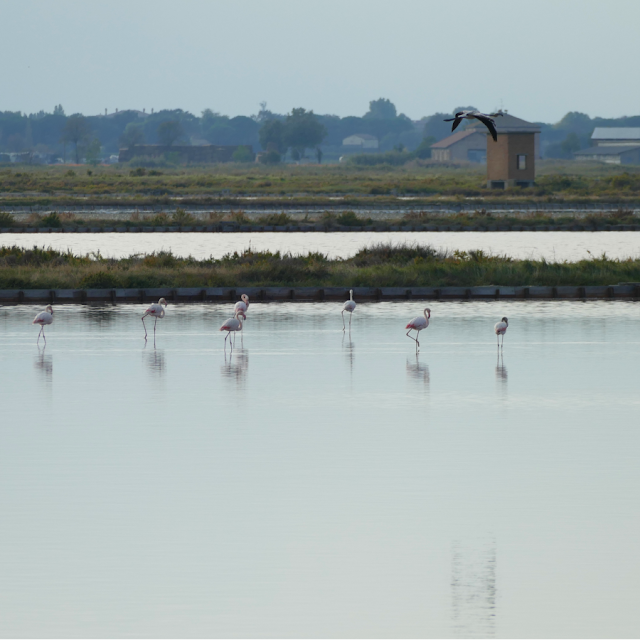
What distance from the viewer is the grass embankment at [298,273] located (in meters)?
26.5

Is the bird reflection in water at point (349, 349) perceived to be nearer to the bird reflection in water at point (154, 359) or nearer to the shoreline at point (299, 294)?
the bird reflection in water at point (154, 359)

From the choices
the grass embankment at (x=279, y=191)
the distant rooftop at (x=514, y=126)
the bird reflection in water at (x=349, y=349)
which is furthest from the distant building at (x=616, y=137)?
the bird reflection in water at (x=349, y=349)

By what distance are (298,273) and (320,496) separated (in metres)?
18.6

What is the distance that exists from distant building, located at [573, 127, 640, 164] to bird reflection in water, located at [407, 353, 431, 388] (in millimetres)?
167807

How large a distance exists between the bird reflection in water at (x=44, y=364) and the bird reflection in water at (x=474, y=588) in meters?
8.20

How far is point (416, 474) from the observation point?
9.63m

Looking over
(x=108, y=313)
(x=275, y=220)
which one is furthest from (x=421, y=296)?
(x=275, y=220)

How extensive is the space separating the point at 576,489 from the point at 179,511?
306 cm

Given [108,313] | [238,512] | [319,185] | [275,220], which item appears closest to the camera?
[238,512]

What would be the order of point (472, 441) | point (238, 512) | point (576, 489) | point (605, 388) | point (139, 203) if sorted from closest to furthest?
1. point (238, 512)
2. point (576, 489)
3. point (472, 441)
4. point (605, 388)
5. point (139, 203)

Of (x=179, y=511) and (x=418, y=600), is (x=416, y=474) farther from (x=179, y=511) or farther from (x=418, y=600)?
(x=418, y=600)

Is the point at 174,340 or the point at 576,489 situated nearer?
the point at 576,489

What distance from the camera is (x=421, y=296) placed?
25969 millimetres

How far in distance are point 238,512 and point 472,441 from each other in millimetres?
3156
